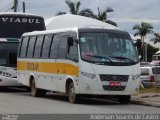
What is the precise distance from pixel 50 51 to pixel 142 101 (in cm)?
447

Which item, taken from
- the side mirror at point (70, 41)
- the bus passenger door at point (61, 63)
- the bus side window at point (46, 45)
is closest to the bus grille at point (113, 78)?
the side mirror at point (70, 41)

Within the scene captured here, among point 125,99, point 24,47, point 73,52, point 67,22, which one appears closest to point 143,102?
point 125,99

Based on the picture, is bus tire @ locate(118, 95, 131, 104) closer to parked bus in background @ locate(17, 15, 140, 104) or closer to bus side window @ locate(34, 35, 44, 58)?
parked bus in background @ locate(17, 15, 140, 104)

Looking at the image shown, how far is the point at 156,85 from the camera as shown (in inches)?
1120

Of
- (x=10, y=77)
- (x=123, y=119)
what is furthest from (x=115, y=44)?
(x=10, y=77)

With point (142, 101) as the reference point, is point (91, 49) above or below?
above

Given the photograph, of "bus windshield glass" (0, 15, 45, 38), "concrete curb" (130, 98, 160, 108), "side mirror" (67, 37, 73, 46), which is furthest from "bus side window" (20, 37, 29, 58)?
"concrete curb" (130, 98, 160, 108)

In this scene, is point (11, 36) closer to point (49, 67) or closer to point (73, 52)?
point (49, 67)

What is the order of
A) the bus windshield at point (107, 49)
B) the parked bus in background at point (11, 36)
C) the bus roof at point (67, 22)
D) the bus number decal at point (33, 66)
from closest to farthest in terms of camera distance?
the bus windshield at point (107, 49) → the bus number decal at point (33, 66) → the parked bus in background at point (11, 36) → the bus roof at point (67, 22)

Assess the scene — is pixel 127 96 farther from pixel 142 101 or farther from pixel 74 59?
pixel 74 59

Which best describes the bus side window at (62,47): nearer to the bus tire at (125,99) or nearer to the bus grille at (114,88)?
the bus grille at (114,88)

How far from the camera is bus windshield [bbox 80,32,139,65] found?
21016 millimetres

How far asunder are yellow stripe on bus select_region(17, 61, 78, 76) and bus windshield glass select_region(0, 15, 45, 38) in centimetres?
245

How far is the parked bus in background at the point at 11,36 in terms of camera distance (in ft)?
95.8
